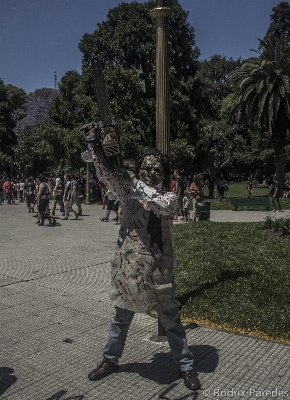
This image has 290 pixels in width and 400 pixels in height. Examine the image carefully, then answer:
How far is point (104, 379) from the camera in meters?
3.66

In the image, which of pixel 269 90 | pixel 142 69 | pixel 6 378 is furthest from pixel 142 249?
pixel 269 90

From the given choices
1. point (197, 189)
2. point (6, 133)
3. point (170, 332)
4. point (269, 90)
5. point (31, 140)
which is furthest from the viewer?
point (6, 133)

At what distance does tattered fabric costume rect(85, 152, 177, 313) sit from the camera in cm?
340

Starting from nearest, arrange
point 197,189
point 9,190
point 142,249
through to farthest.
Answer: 1. point 142,249
2. point 197,189
3. point 9,190

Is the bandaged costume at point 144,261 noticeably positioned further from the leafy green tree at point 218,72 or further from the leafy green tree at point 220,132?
the leafy green tree at point 218,72

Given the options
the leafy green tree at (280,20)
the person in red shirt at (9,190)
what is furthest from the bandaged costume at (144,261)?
the leafy green tree at (280,20)

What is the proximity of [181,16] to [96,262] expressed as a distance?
805 inches

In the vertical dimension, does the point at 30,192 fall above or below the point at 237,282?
above

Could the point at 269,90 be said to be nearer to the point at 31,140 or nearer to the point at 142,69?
the point at 142,69

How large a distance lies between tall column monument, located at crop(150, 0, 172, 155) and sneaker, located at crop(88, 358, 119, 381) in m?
2.12

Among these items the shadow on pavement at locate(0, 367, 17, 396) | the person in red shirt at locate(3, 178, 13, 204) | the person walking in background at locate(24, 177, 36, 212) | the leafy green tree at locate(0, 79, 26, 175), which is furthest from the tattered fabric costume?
the leafy green tree at locate(0, 79, 26, 175)

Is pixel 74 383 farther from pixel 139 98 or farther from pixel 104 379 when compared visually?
pixel 139 98

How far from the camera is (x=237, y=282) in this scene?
5.98m

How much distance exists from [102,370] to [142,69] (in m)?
23.5
